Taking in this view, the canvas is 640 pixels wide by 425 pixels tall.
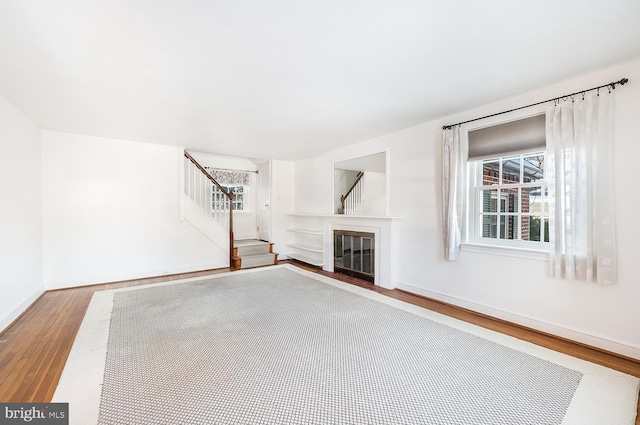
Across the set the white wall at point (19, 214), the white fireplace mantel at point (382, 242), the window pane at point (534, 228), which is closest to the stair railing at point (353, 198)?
the white fireplace mantel at point (382, 242)

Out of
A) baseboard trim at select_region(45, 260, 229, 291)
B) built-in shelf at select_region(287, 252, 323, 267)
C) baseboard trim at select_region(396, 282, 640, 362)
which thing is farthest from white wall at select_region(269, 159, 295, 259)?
baseboard trim at select_region(396, 282, 640, 362)

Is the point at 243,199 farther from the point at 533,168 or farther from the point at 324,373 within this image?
the point at 533,168

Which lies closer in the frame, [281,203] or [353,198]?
[353,198]

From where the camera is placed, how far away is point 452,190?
3301 mm

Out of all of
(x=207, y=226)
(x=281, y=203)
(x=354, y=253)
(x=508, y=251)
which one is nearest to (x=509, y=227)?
(x=508, y=251)

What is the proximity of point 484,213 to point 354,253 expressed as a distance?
2.24 m

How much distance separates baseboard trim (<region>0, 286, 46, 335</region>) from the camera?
9.04ft

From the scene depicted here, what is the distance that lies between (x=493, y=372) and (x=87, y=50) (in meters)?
3.84

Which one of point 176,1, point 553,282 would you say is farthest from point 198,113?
point 553,282

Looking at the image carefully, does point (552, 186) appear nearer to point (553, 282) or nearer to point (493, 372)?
point (553, 282)

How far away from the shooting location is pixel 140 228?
4805 millimetres

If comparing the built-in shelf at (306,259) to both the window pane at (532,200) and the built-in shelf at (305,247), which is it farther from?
the window pane at (532,200)

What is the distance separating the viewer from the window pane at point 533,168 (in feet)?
9.45

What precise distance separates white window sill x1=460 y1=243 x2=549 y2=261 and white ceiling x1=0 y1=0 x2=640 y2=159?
164 centimetres
